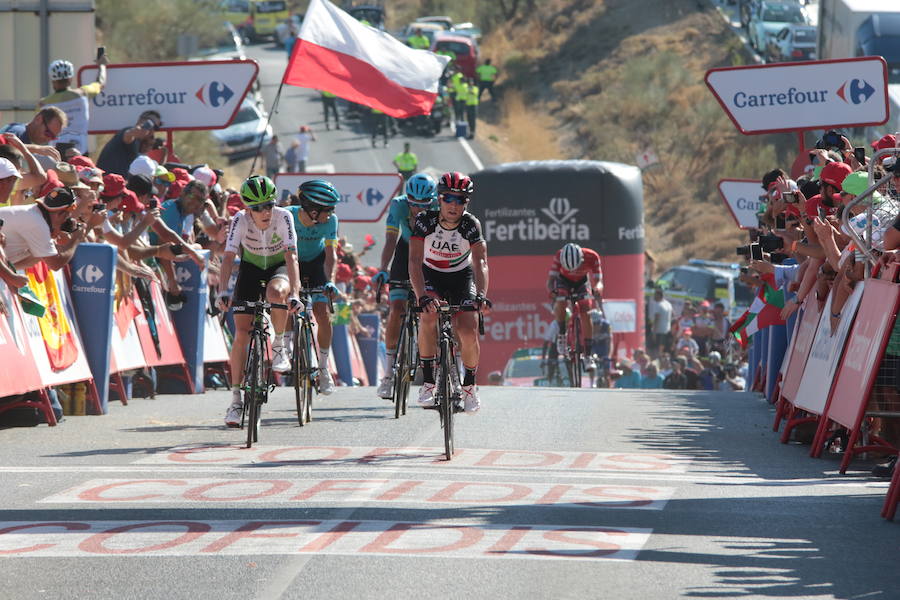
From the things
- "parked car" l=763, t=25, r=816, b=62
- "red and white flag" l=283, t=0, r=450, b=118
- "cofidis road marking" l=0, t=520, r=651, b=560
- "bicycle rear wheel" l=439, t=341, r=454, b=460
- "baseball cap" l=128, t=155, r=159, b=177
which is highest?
"parked car" l=763, t=25, r=816, b=62

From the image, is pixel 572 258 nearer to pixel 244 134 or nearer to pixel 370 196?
pixel 370 196

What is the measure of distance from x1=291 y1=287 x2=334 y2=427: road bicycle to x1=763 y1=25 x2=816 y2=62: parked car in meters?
44.0

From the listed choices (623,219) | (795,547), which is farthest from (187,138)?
(795,547)

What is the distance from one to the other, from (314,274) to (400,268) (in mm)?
881

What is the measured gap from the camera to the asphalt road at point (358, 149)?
5297cm

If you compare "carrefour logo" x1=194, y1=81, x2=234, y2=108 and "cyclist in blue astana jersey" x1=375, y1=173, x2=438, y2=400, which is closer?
"cyclist in blue astana jersey" x1=375, y1=173, x2=438, y2=400

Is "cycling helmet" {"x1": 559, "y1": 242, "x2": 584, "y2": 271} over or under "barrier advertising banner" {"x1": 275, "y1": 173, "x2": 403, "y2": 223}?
under

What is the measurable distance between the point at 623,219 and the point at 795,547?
19.9 m

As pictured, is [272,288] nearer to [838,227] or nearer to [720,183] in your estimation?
[838,227]

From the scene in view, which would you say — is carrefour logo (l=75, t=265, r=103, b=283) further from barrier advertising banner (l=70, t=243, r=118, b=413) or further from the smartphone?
the smartphone

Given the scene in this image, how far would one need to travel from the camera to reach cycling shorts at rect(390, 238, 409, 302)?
14.2 m

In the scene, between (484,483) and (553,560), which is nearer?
(553,560)

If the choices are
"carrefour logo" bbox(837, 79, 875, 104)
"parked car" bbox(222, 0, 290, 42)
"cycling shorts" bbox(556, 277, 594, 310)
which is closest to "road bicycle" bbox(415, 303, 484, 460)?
"carrefour logo" bbox(837, 79, 875, 104)

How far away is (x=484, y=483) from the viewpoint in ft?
33.0
